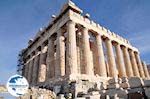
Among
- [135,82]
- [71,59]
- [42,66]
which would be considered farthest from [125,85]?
[42,66]

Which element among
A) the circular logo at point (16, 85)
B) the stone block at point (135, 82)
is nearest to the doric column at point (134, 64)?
the stone block at point (135, 82)

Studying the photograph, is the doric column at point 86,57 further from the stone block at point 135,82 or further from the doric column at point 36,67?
the doric column at point 36,67

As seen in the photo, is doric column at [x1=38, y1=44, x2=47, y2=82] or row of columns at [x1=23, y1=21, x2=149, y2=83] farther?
doric column at [x1=38, y1=44, x2=47, y2=82]

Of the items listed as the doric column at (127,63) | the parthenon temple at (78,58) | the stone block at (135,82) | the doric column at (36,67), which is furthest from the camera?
the doric column at (127,63)

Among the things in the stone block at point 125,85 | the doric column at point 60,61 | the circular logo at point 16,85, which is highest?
the doric column at point 60,61

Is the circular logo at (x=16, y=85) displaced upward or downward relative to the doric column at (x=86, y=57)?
downward

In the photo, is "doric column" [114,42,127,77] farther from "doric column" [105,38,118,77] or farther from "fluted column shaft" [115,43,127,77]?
"doric column" [105,38,118,77]

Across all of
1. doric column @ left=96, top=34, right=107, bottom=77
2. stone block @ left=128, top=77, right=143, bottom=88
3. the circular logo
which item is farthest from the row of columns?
the circular logo

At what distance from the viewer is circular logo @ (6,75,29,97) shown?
5.82 meters

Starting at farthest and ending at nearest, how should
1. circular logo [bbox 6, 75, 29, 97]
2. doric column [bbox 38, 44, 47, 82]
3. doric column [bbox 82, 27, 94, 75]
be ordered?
doric column [bbox 38, 44, 47, 82]
doric column [bbox 82, 27, 94, 75]
circular logo [bbox 6, 75, 29, 97]

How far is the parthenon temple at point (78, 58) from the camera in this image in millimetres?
16714

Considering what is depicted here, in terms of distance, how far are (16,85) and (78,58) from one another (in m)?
21.0

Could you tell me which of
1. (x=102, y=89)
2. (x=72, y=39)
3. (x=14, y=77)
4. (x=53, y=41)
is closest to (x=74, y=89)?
(x=102, y=89)

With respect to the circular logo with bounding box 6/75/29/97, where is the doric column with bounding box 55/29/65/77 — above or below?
above
